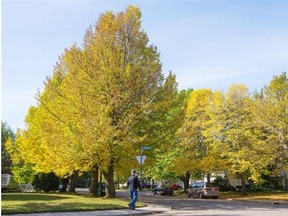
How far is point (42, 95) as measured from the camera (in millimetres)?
30516

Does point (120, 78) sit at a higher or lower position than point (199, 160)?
higher

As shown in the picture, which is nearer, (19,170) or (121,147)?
(121,147)

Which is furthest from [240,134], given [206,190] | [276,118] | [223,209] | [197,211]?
[197,211]

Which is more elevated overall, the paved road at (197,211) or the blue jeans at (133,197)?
the blue jeans at (133,197)

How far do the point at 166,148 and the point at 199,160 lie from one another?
1752 centimetres

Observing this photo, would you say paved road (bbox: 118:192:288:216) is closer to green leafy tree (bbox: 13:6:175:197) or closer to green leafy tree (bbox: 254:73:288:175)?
green leafy tree (bbox: 13:6:175:197)

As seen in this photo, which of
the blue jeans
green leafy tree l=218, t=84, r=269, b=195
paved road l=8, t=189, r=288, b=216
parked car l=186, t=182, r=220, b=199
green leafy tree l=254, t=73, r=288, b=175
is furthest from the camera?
parked car l=186, t=182, r=220, b=199

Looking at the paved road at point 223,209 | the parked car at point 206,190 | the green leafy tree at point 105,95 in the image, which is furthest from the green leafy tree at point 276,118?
the green leafy tree at point 105,95

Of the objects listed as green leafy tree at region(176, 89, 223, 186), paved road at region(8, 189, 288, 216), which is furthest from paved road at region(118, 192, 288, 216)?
green leafy tree at region(176, 89, 223, 186)

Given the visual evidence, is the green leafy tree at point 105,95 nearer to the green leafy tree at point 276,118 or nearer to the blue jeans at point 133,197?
the blue jeans at point 133,197

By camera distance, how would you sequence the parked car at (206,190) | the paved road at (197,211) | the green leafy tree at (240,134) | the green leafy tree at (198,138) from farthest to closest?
the green leafy tree at (198,138) < the parked car at (206,190) < the green leafy tree at (240,134) < the paved road at (197,211)

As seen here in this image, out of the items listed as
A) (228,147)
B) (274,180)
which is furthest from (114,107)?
(274,180)

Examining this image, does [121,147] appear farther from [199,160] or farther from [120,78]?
[199,160]

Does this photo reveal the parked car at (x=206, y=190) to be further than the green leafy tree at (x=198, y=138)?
No
